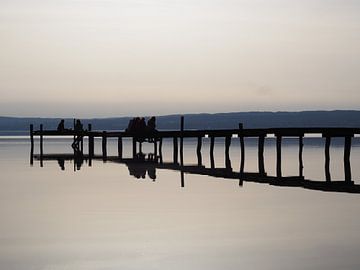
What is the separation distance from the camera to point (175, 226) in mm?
17812

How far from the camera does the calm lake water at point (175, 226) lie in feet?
46.8

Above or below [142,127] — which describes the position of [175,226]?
below

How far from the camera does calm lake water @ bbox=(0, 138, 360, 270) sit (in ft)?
46.8

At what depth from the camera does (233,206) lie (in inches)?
848

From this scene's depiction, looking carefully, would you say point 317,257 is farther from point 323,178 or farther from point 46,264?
point 323,178

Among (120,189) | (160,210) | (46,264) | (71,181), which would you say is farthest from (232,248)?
(71,181)

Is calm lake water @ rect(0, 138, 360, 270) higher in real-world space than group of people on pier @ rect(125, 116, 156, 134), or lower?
lower

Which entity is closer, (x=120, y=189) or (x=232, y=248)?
(x=232, y=248)

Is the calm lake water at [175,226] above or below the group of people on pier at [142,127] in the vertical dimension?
below

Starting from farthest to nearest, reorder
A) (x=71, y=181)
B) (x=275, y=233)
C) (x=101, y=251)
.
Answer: (x=71, y=181) → (x=275, y=233) → (x=101, y=251)

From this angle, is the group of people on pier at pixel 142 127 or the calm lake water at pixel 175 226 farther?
the group of people on pier at pixel 142 127

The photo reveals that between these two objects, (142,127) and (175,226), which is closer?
(175,226)

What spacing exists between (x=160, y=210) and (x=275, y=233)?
14.5ft

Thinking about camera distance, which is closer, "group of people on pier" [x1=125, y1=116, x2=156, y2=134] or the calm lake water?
the calm lake water
